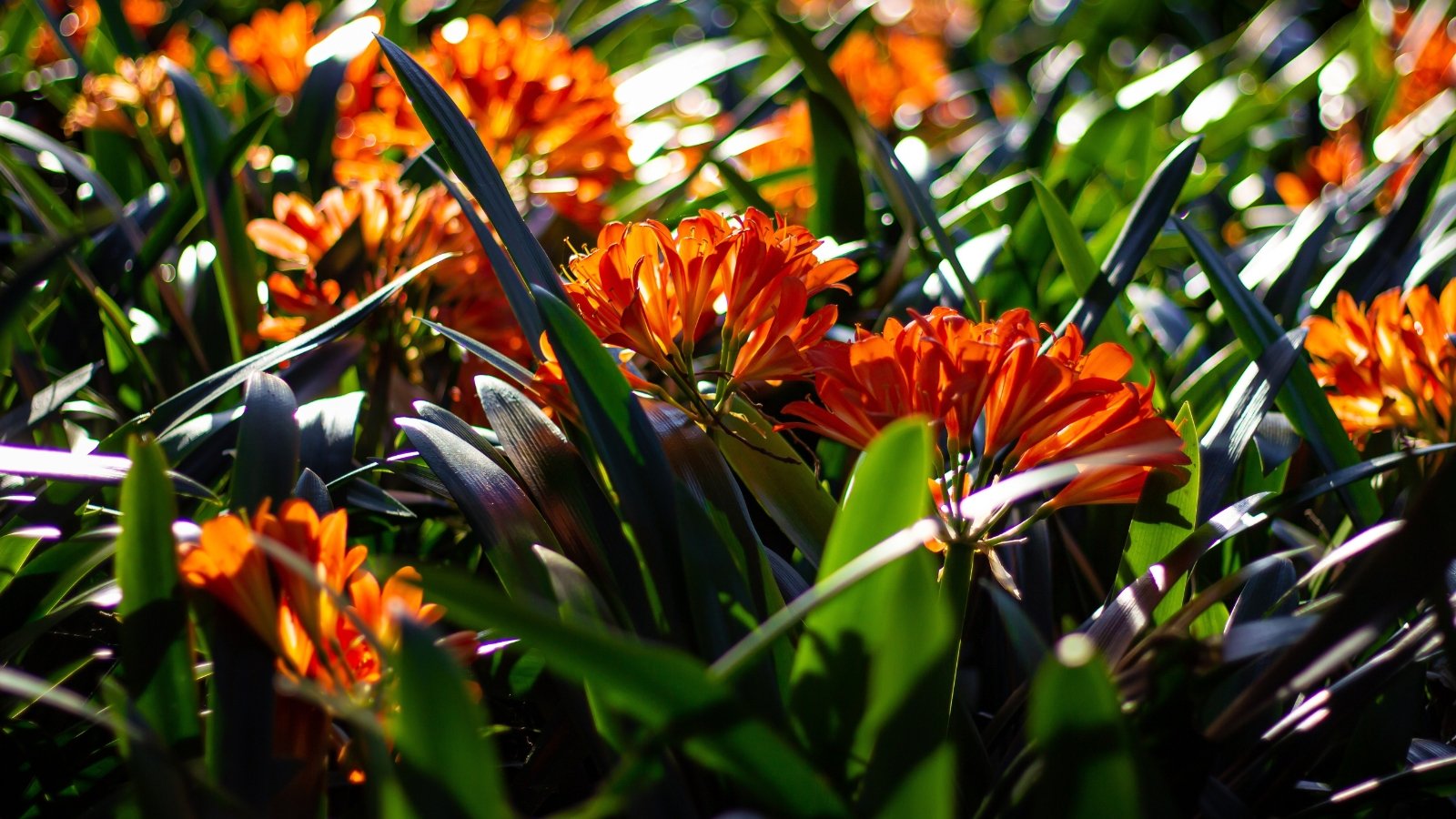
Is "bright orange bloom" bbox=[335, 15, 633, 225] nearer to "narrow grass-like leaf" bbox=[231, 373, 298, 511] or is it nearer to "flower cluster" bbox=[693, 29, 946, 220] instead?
"flower cluster" bbox=[693, 29, 946, 220]

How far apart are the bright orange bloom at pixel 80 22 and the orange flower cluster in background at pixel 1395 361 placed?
5.69 ft

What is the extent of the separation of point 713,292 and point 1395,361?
0.54 metres

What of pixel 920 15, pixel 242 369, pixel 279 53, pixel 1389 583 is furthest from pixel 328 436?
pixel 920 15

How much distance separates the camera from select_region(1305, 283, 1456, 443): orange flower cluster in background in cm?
76

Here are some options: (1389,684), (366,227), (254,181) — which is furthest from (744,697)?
(254,181)

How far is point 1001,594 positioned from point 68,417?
0.88 m

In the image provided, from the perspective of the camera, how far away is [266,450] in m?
0.61

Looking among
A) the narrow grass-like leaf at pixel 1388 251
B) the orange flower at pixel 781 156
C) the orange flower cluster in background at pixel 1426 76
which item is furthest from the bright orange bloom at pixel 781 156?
the orange flower cluster in background at pixel 1426 76

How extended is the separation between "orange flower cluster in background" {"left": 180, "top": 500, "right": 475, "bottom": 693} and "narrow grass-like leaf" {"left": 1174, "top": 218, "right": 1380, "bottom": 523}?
0.62 meters

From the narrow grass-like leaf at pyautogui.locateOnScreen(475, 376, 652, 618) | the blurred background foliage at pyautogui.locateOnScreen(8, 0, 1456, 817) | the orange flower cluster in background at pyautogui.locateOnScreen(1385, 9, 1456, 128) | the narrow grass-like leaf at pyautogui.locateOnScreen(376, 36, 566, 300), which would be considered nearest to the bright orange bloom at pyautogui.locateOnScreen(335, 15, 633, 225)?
the blurred background foliage at pyautogui.locateOnScreen(8, 0, 1456, 817)

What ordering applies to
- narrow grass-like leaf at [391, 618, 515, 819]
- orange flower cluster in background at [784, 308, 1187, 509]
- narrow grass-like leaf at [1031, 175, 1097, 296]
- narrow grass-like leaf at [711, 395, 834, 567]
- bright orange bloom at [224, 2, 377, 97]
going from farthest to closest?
bright orange bloom at [224, 2, 377, 97] → narrow grass-like leaf at [1031, 175, 1097, 296] → narrow grass-like leaf at [711, 395, 834, 567] → orange flower cluster in background at [784, 308, 1187, 509] → narrow grass-like leaf at [391, 618, 515, 819]

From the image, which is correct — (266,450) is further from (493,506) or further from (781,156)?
(781,156)

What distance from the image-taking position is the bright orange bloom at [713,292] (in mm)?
598

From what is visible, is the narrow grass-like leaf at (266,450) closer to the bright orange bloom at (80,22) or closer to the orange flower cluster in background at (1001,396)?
the orange flower cluster in background at (1001,396)
